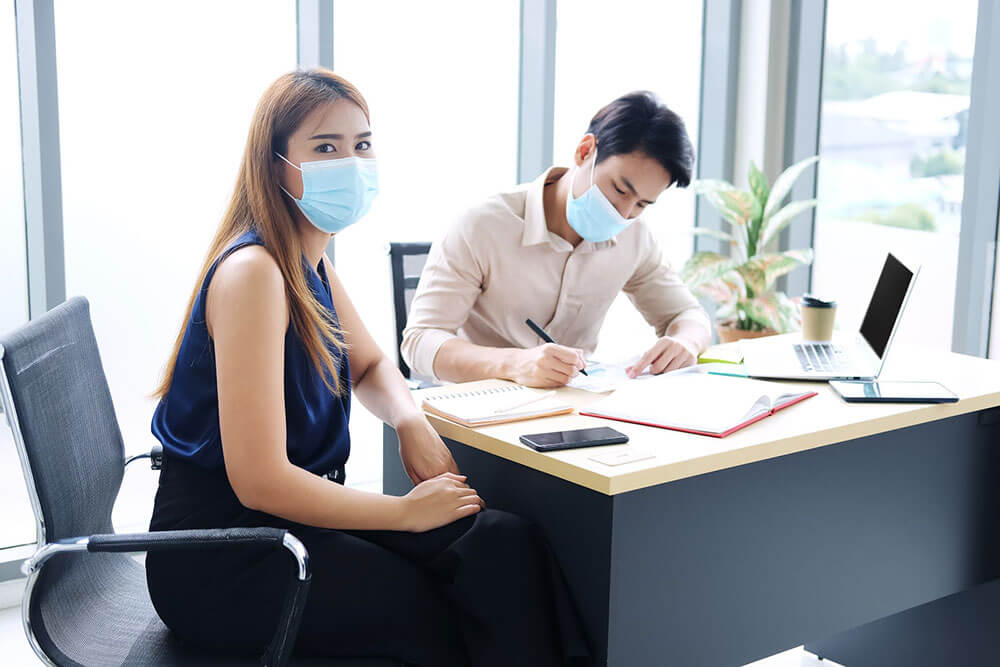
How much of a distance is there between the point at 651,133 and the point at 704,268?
174 cm

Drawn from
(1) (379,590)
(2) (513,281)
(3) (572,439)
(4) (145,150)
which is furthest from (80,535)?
(4) (145,150)

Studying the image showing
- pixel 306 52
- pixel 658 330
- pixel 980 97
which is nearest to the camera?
pixel 658 330

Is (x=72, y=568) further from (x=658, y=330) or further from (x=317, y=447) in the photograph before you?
(x=658, y=330)

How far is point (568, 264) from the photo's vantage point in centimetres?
226

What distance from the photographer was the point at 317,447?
5.15ft

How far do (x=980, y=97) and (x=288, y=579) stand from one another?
10.2ft

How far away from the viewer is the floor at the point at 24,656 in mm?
2297

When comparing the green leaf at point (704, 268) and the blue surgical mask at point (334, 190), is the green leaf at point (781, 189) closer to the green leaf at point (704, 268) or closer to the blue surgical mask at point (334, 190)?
the green leaf at point (704, 268)

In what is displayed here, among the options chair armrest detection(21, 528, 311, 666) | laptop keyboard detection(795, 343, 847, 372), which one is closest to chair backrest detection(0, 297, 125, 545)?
chair armrest detection(21, 528, 311, 666)

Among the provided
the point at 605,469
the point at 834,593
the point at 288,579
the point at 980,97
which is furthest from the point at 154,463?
the point at 980,97

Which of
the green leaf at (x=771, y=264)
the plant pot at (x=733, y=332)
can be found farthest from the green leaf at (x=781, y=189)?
the plant pot at (x=733, y=332)

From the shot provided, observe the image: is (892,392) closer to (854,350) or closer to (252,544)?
(854,350)

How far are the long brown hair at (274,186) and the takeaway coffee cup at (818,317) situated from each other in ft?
3.65

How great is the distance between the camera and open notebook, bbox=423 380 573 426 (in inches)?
63.8
